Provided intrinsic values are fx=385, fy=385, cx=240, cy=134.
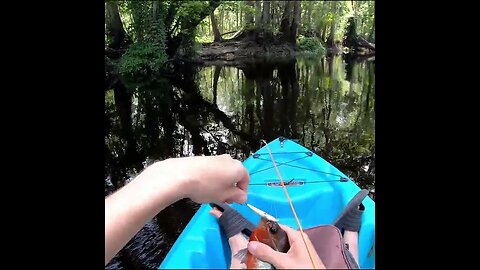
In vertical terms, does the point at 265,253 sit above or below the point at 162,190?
below

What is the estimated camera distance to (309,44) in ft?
45.8

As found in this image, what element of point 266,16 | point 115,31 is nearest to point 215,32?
point 266,16

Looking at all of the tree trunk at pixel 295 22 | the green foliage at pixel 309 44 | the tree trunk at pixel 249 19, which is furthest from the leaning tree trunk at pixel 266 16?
the green foliage at pixel 309 44

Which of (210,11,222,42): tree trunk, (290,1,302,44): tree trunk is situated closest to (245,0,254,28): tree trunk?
(210,11,222,42): tree trunk

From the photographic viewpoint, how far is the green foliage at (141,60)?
778 cm

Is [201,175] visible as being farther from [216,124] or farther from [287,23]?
[287,23]

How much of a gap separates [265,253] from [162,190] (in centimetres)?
18

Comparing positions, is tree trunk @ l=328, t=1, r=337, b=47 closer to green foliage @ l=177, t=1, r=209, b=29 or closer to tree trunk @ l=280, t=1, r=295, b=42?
tree trunk @ l=280, t=1, r=295, b=42

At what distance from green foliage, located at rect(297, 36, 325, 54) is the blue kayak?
12.2 m

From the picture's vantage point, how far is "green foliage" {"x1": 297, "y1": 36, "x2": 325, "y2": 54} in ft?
44.8
